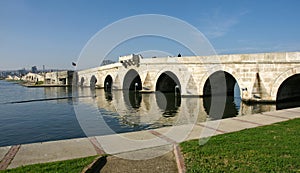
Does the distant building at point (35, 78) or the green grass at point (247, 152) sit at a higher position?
the distant building at point (35, 78)

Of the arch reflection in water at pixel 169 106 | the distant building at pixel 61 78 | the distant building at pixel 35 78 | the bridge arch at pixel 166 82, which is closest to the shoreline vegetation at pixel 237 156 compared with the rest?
the arch reflection in water at pixel 169 106

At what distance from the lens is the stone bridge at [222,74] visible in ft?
53.9

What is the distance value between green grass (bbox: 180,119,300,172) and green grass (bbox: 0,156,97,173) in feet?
6.09

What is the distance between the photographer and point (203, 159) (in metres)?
4.33

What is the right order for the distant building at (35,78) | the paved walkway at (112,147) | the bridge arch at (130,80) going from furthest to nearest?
1. the distant building at (35,78)
2. the bridge arch at (130,80)
3. the paved walkway at (112,147)

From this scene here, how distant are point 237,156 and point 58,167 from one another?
324 centimetres

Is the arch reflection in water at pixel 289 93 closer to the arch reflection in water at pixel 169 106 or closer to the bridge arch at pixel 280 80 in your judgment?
the bridge arch at pixel 280 80

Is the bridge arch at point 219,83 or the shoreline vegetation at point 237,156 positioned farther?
the bridge arch at point 219,83

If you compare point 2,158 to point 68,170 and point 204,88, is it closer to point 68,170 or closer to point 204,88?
point 68,170

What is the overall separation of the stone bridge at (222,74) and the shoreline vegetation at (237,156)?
11762 mm

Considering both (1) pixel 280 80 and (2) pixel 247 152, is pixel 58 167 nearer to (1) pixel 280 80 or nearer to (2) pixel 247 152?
(2) pixel 247 152

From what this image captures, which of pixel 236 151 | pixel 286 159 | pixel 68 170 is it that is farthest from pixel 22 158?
pixel 286 159

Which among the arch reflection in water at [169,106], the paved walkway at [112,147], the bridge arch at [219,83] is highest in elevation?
the bridge arch at [219,83]

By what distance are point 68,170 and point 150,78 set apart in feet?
78.4
